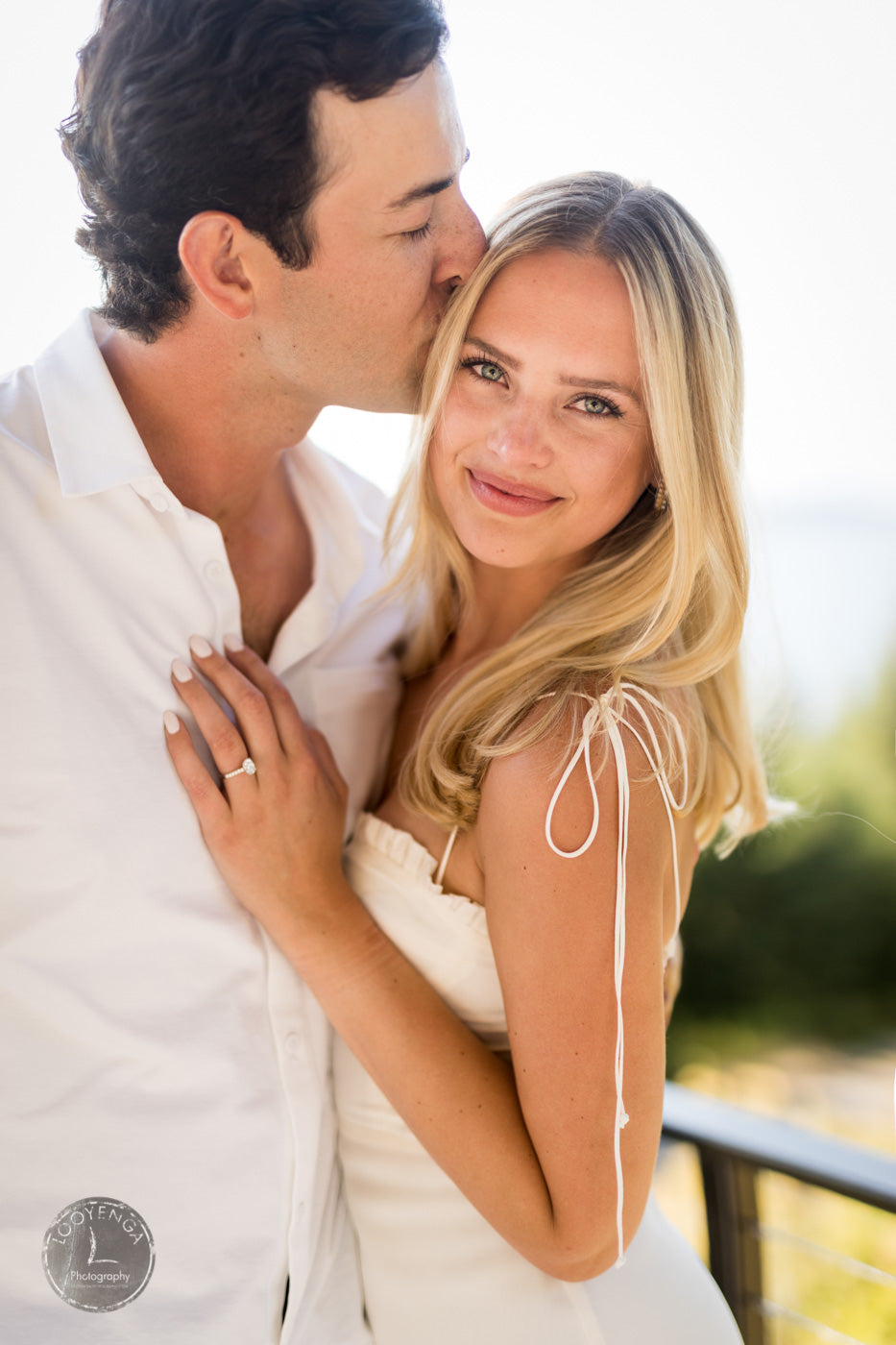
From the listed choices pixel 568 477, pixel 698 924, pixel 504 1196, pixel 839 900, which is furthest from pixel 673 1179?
pixel 568 477

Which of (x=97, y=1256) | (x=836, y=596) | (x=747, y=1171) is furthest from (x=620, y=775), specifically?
(x=836, y=596)

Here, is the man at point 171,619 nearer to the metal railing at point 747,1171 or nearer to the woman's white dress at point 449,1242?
the woman's white dress at point 449,1242

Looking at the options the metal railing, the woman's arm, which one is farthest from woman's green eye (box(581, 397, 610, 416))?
→ the metal railing

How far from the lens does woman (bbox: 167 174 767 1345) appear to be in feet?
4.33

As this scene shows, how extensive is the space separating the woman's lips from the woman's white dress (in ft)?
1.68

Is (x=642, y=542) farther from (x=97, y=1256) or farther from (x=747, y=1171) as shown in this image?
(x=97, y=1256)

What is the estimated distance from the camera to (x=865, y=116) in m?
3.85

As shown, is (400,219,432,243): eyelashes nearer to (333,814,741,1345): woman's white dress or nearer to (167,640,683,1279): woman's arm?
(167,640,683,1279): woman's arm

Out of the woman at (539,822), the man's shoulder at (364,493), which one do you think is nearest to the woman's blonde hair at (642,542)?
the woman at (539,822)

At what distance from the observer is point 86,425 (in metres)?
1.44

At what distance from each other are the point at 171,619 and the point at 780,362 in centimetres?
253

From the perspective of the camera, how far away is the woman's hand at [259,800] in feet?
4.67

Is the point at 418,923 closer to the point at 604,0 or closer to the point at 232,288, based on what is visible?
the point at 232,288

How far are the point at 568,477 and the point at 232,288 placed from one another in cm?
56
